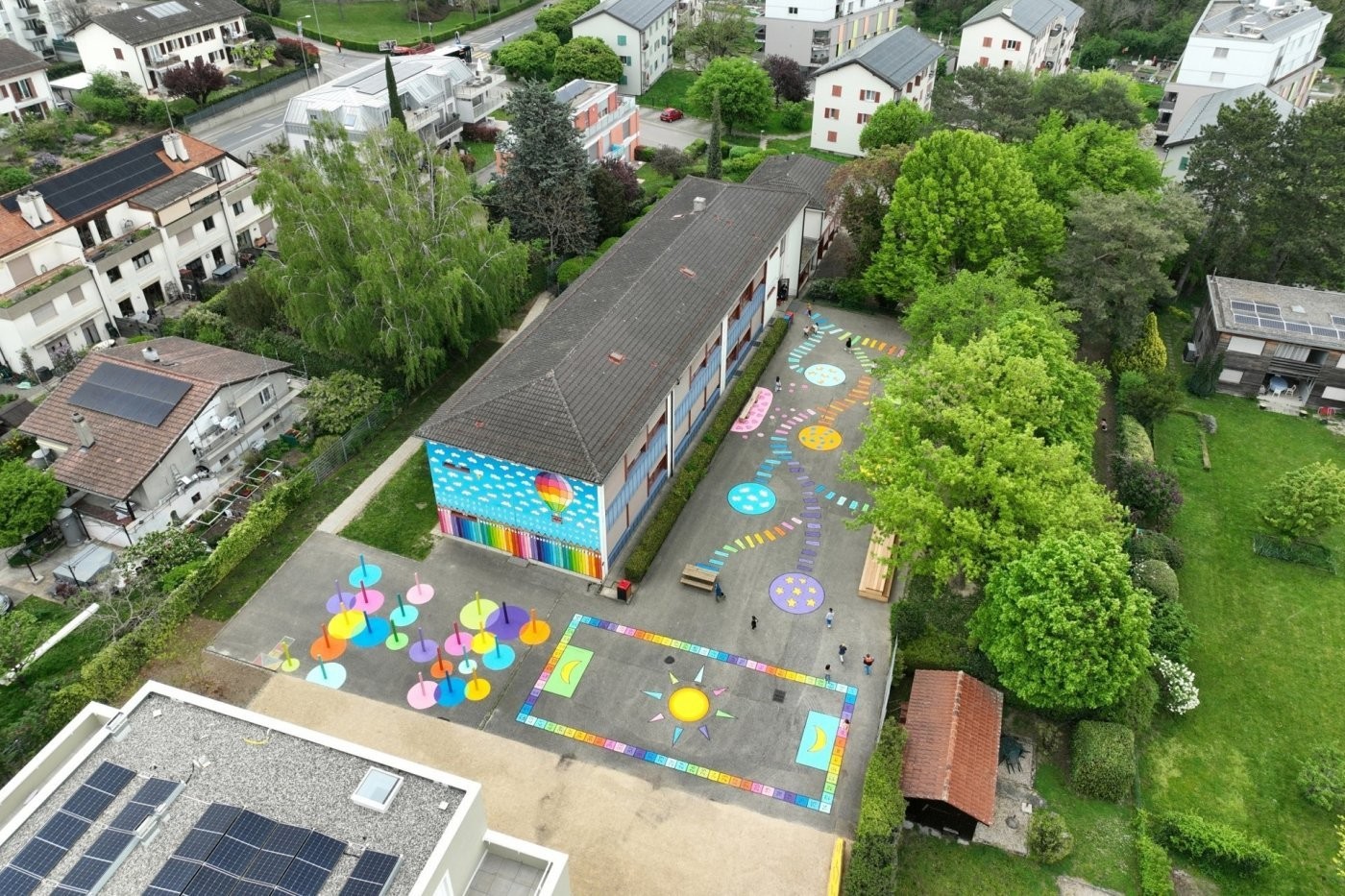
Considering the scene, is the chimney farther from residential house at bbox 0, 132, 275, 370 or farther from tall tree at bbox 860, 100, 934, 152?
tall tree at bbox 860, 100, 934, 152

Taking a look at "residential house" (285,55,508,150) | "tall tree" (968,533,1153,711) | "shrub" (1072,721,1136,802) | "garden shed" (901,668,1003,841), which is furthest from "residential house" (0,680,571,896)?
"residential house" (285,55,508,150)

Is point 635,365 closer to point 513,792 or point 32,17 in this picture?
point 513,792

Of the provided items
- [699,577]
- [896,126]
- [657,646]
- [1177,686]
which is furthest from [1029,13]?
[657,646]

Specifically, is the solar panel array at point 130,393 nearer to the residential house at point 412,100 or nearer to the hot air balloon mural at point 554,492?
the hot air balloon mural at point 554,492

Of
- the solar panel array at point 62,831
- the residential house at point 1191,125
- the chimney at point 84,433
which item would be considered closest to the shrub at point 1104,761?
the solar panel array at point 62,831

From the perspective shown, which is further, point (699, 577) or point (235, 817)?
point (699, 577)

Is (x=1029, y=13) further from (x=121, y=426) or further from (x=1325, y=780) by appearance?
(x=121, y=426)
